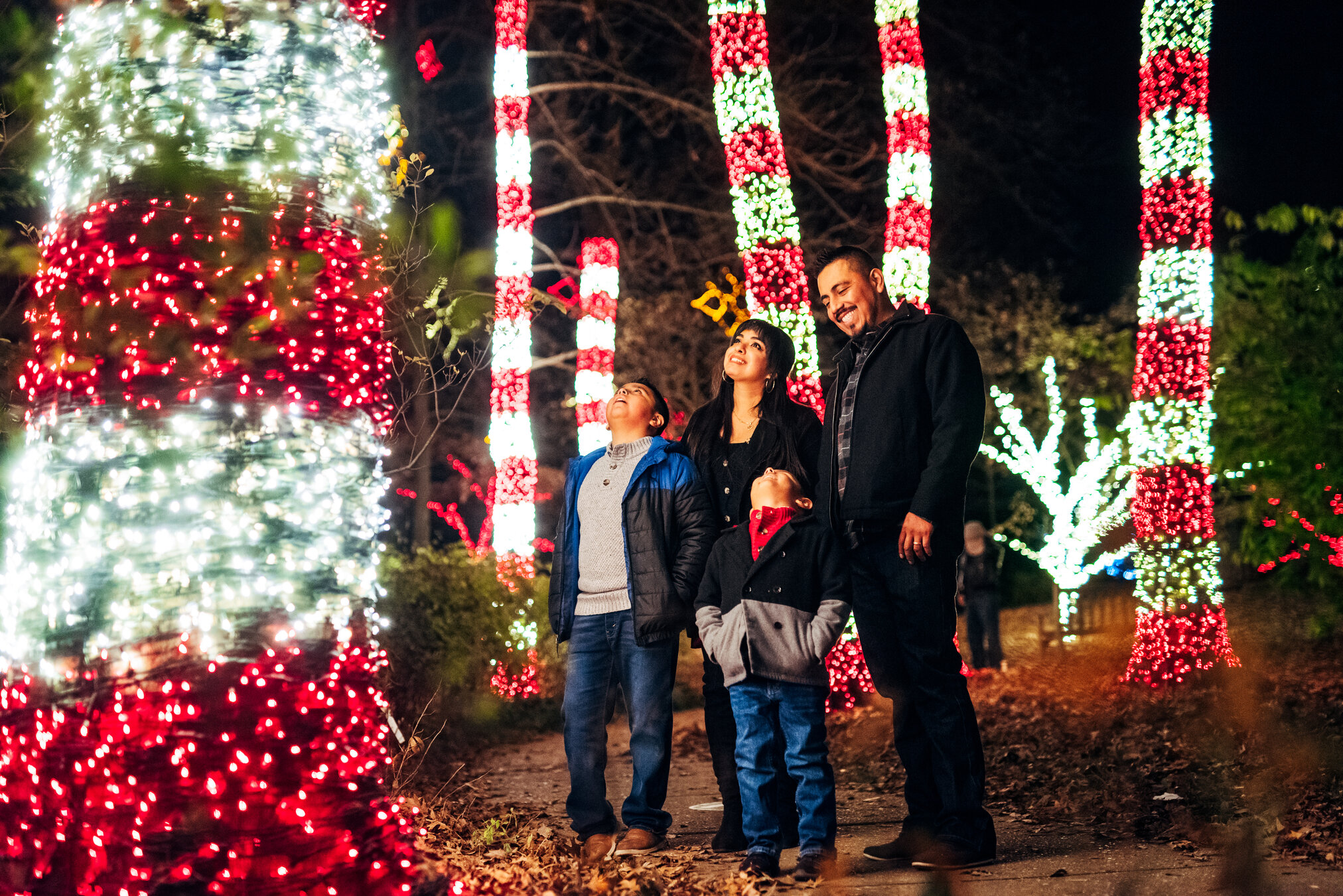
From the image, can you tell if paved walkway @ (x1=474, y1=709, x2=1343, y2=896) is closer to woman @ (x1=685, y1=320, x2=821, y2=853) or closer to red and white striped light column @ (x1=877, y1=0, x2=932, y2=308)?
woman @ (x1=685, y1=320, x2=821, y2=853)

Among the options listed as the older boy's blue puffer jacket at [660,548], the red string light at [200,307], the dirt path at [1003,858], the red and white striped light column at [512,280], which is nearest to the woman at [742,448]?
the older boy's blue puffer jacket at [660,548]

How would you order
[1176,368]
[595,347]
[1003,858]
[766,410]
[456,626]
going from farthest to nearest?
[595,347]
[456,626]
[1176,368]
[766,410]
[1003,858]

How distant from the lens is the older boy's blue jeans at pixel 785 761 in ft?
12.4

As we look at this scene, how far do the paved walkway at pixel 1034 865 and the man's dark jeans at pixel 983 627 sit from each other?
7.03 meters

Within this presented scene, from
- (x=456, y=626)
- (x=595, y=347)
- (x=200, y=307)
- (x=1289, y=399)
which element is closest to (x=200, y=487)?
(x=200, y=307)

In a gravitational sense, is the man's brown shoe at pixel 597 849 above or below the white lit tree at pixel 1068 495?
below

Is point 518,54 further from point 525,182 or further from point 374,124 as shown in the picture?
point 374,124

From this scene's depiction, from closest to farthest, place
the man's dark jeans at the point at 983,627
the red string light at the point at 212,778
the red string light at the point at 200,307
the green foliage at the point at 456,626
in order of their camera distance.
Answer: the red string light at the point at 212,778 < the red string light at the point at 200,307 < the green foliage at the point at 456,626 < the man's dark jeans at the point at 983,627

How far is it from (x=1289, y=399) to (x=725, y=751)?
10.8 metres

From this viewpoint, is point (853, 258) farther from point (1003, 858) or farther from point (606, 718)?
point (1003, 858)

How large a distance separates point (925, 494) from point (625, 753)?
4.48 meters

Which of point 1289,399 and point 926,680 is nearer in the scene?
point 926,680

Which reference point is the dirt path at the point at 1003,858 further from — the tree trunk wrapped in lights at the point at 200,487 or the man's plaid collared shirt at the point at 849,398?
the tree trunk wrapped in lights at the point at 200,487

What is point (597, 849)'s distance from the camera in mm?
4262
